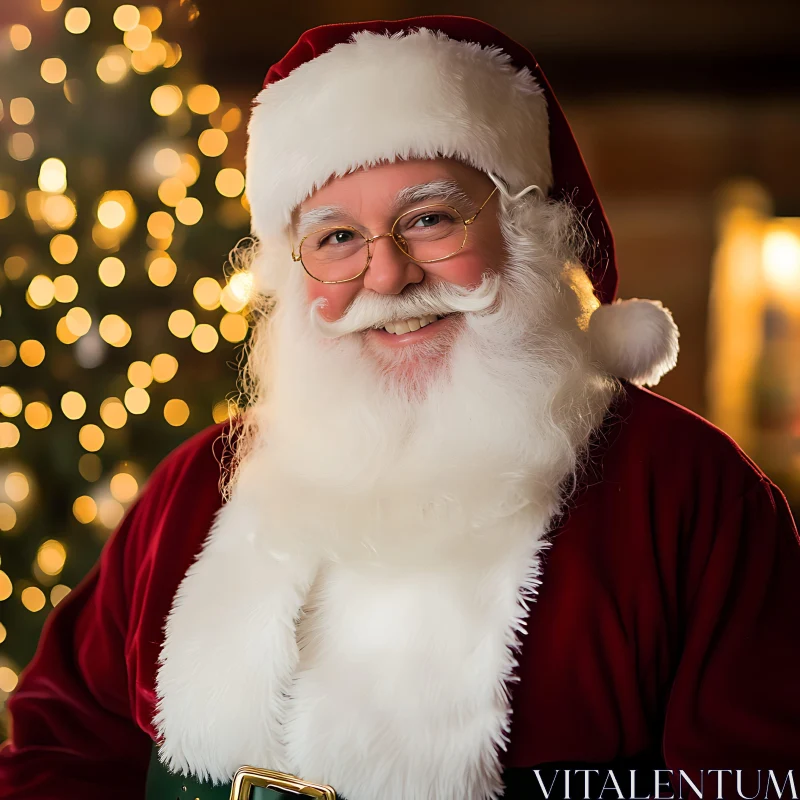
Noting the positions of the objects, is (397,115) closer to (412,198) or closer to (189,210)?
(412,198)

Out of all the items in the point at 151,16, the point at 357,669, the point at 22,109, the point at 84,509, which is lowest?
the point at 357,669

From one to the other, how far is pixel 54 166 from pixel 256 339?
130 cm

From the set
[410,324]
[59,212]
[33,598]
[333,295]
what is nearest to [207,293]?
[59,212]

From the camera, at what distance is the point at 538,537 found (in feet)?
4.27

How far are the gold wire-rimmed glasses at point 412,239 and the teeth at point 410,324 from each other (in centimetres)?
10

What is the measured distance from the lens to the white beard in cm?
121

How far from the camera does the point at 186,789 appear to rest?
134 centimetres

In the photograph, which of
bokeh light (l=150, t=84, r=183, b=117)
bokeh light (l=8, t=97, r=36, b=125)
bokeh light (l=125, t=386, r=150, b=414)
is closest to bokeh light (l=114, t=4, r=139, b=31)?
bokeh light (l=150, t=84, r=183, b=117)

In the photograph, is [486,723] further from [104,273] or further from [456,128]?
[104,273]

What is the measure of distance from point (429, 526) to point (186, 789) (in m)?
0.59

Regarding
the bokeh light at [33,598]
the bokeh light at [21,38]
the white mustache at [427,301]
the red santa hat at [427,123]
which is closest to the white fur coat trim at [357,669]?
the white mustache at [427,301]

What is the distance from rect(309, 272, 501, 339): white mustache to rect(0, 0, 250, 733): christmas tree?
1361mm

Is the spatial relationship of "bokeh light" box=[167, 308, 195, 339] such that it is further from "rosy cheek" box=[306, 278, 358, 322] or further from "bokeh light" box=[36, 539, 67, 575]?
"rosy cheek" box=[306, 278, 358, 322]

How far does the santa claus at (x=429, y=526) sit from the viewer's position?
48.1 inches
